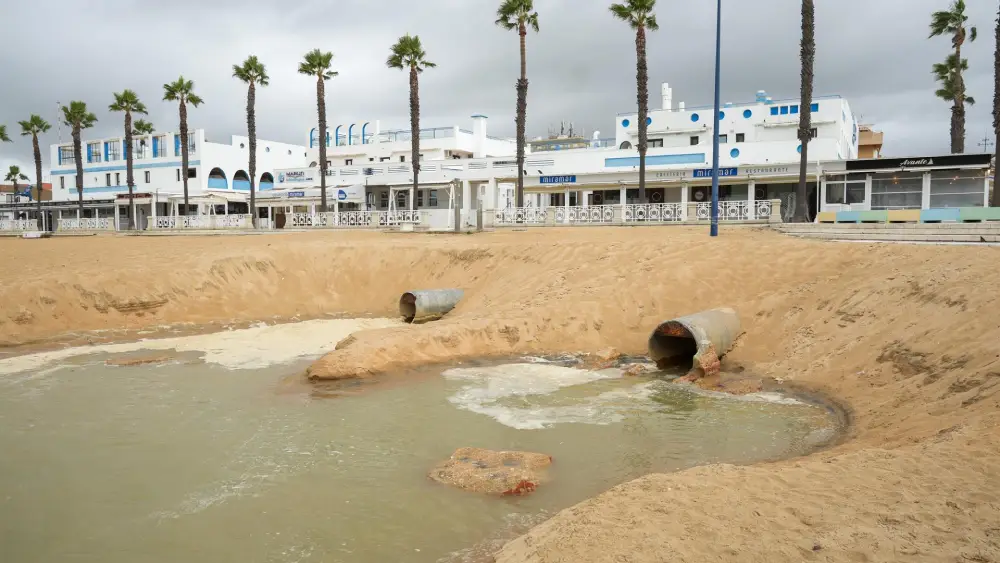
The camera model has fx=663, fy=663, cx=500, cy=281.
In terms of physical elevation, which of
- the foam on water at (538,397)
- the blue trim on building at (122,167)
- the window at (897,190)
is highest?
the blue trim on building at (122,167)

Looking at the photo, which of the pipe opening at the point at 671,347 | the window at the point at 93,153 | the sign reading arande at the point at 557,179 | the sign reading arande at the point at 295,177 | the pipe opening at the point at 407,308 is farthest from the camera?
the window at the point at 93,153

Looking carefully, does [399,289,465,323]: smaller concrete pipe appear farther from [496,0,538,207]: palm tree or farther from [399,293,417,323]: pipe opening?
[496,0,538,207]: palm tree

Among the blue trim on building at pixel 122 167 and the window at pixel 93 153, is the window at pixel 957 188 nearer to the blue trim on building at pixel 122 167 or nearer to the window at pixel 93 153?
the blue trim on building at pixel 122 167

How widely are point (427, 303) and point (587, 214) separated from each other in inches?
583

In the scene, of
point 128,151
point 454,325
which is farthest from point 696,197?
point 128,151

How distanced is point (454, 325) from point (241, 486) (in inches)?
307

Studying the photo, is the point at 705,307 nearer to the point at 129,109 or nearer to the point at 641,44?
the point at 641,44

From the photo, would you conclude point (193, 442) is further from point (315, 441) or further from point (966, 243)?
point (966, 243)

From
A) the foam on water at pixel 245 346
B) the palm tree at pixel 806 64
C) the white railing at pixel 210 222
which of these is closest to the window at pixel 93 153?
the white railing at pixel 210 222

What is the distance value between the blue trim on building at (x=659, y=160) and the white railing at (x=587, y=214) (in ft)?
34.2

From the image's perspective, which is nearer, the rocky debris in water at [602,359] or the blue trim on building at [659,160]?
the rocky debris in water at [602,359]

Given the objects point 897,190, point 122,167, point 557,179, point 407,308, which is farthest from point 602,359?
point 122,167

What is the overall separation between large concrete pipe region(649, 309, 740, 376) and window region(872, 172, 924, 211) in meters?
23.9

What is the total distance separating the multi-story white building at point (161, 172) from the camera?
59312 mm
